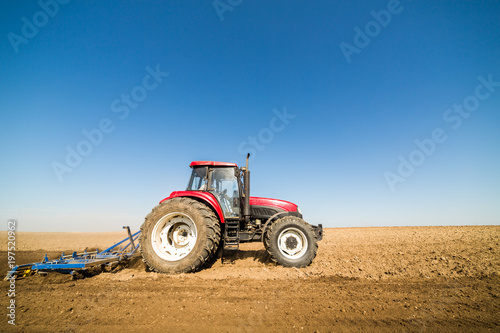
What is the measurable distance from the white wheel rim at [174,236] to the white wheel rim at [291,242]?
2.03 meters

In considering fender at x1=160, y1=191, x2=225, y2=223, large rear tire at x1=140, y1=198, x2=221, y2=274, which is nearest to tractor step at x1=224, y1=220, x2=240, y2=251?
fender at x1=160, y1=191, x2=225, y2=223

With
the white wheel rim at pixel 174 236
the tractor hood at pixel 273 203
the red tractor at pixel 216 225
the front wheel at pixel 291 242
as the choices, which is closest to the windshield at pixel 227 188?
the red tractor at pixel 216 225

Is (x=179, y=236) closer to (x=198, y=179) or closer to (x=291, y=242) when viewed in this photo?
(x=198, y=179)

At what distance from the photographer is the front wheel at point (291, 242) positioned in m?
4.89

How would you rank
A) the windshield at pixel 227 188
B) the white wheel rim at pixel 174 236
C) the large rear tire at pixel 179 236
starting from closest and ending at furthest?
1. the large rear tire at pixel 179 236
2. the white wheel rim at pixel 174 236
3. the windshield at pixel 227 188

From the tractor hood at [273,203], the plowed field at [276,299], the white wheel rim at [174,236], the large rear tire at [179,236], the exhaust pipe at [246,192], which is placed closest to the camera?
the plowed field at [276,299]

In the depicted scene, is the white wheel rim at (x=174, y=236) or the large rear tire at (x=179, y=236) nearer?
the large rear tire at (x=179, y=236)

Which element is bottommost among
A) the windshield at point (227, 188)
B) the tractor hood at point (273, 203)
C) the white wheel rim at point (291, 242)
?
the white wheel rim at point (291, 242)

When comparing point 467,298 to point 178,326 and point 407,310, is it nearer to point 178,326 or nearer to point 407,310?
point 407,310

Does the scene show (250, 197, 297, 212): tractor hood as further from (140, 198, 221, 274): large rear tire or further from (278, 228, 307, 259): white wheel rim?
(140, 198, 221, 274): large rear tire

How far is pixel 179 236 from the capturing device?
16.9 ft

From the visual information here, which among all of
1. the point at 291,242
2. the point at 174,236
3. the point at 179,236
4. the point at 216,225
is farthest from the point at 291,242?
the point at 174,236

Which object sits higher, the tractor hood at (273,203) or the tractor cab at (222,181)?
the tractor cab at (222,181)

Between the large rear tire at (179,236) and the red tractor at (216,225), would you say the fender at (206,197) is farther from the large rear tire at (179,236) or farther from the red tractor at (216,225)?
the large rear tire at (179,236)
